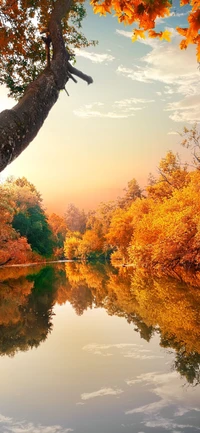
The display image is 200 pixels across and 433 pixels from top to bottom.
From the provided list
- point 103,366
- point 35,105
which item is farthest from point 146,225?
point 35,105

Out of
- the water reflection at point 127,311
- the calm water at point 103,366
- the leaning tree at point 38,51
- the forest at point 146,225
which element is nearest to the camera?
the leaning tree at point 38,51

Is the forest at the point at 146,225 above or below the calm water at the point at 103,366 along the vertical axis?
above

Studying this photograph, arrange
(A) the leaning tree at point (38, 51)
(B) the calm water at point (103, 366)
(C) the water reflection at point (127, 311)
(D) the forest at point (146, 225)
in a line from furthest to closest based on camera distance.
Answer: (D) the forest at point (146, 225)
(C) the water reflection at point (127, 311)
(B) the calm water at point (103, 366)
(A) the leaning tree at point (38, 51)

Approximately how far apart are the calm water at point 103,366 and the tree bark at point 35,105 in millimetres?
3676

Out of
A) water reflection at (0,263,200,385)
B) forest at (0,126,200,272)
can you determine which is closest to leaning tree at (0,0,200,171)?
water reflection at (0,263,200,385)

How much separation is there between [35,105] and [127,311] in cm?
1052

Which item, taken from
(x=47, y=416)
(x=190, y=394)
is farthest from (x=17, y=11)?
(x=190, y=394)

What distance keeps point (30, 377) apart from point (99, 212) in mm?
54675

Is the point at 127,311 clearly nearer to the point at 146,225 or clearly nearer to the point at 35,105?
the point at 35,105

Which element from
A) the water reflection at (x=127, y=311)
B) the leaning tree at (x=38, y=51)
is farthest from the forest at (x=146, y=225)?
the leaning tree at (x=38, y=51)

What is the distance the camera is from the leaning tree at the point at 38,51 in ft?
7.96

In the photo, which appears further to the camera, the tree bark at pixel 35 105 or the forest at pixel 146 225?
the forest at pixel 146 225

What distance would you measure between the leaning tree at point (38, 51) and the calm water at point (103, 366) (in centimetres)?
373

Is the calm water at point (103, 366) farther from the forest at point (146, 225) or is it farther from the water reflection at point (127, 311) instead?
the forest at point (146, 225)
